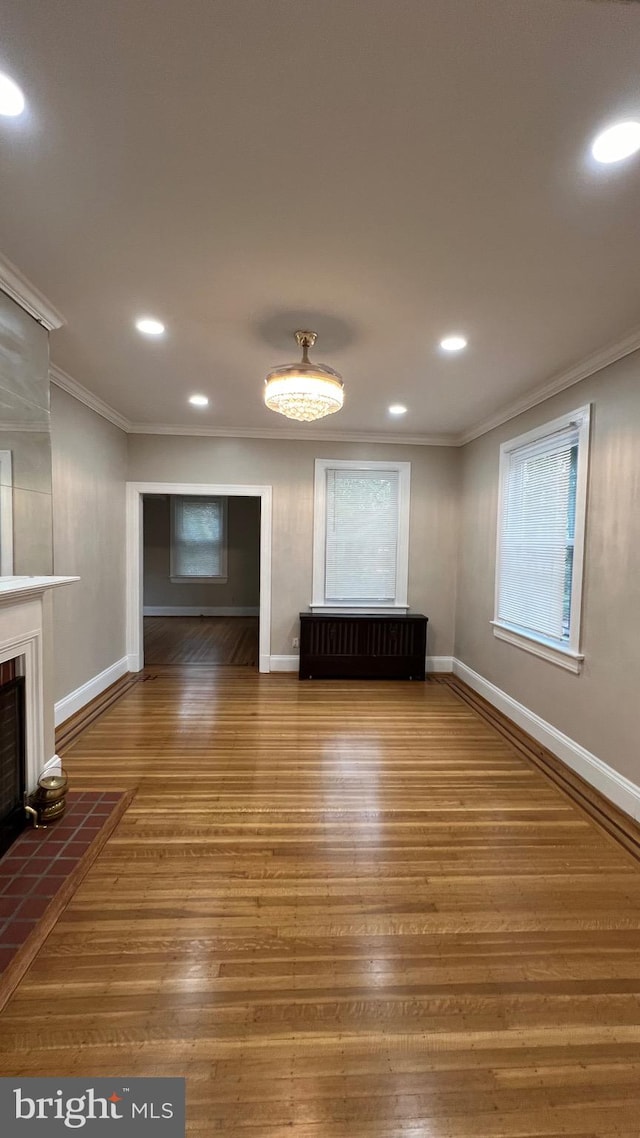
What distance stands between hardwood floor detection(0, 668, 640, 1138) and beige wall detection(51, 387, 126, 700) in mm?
1202

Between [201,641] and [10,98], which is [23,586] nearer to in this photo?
[10,98]

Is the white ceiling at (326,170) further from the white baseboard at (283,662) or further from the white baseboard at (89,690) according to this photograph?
the white baseboard at (283,662)

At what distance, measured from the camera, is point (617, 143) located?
1.30 metres

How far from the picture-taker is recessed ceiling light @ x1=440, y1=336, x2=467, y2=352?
8.54 feet

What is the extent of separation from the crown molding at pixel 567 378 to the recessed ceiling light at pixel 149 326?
264 centimetres

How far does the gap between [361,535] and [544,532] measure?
2.05m

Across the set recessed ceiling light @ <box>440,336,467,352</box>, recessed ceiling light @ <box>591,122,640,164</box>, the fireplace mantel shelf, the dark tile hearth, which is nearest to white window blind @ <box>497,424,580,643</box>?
recessed ceiling light @ <box>440,336,467,352</box>

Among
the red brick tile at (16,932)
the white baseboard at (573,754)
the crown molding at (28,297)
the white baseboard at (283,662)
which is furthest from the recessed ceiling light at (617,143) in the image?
the white baseboard at (283,662)

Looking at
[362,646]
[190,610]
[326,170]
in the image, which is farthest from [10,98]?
[190,610]

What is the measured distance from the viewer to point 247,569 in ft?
28.4

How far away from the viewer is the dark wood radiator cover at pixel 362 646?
15.7 feet

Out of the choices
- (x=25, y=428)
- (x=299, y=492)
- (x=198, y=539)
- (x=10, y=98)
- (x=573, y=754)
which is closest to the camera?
(x=10, y=98)

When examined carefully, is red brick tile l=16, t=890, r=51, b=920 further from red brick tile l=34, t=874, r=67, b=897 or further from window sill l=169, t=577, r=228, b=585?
window sill l=169, t=577, r=228, b=585

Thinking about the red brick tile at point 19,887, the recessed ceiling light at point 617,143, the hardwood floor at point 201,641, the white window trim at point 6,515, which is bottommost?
the red brick tile at point 19,887
